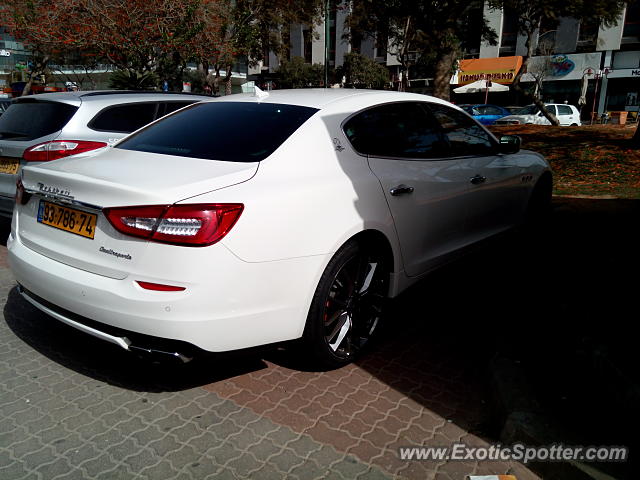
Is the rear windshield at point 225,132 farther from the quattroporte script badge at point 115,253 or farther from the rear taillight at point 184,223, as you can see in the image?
the quattroporte script badge at point 115,253

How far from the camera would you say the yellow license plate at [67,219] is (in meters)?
2.89

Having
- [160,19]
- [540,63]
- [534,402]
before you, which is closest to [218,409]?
[534,402]

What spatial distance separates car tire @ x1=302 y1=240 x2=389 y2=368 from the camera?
10.3ft

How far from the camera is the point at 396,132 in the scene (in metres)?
3.97

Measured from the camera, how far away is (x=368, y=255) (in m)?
3.58

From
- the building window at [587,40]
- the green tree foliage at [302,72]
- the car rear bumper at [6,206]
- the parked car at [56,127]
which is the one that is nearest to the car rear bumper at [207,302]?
the parked car at [56,127]

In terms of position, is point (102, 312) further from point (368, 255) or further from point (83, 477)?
point (368, 255)

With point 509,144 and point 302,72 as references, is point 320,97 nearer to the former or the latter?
point 509,144

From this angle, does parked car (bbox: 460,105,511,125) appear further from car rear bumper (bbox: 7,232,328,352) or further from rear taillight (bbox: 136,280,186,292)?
rear taillight (bbox: 136,280,186,292)

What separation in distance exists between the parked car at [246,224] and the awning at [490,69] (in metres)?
39.1

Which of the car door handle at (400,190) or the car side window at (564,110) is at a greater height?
the car door handle at (400,190)

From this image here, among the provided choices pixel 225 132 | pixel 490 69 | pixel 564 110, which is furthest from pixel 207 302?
pixel 490 69

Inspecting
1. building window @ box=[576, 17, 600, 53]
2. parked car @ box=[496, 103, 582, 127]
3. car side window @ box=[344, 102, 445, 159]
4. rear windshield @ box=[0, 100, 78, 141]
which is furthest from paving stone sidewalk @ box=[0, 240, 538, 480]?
building window @ box=[576, 17, 600, 53]

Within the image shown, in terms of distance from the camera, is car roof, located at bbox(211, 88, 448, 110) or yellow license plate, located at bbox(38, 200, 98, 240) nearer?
yellow license plate, located at bbox(38, 200, 98, 240)
